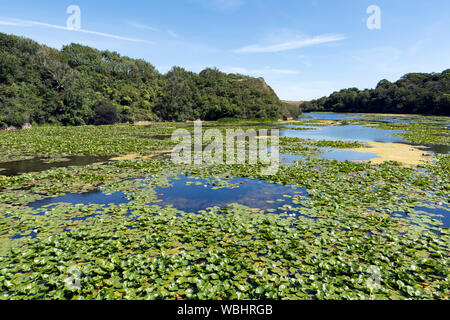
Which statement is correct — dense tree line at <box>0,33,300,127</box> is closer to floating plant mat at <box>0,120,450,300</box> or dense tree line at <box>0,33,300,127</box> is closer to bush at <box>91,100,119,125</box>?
bush at <box>91,100,119,125</box>

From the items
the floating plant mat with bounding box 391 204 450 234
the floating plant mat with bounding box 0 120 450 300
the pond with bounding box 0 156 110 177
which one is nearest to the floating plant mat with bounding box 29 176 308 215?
the floating plant mat with bounding box 0 120 450 300

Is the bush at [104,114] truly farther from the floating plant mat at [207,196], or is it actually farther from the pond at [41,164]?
the floating plant mat at [207,196]

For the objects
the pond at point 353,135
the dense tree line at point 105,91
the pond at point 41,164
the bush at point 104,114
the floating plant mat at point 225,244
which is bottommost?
the floating plant mat at point 225,244

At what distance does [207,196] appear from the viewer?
35.8 feet

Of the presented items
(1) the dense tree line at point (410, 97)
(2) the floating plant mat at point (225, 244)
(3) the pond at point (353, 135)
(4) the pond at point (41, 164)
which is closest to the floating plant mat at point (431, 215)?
(2) the floating plant mat at point (225, 244)

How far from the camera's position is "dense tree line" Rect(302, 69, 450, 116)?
335 ft

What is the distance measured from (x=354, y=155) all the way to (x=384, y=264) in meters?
17.1

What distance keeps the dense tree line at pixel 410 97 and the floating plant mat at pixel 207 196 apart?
11795 centimetres

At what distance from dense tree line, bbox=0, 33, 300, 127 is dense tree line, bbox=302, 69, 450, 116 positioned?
57.0 meters

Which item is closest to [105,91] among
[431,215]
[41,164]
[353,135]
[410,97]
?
[41,164]

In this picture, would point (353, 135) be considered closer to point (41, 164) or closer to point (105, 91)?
point (41, 164)

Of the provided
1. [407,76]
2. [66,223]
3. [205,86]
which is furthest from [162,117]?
[407,76]

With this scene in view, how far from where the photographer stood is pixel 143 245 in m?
6.61

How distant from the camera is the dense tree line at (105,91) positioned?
2054 inches
